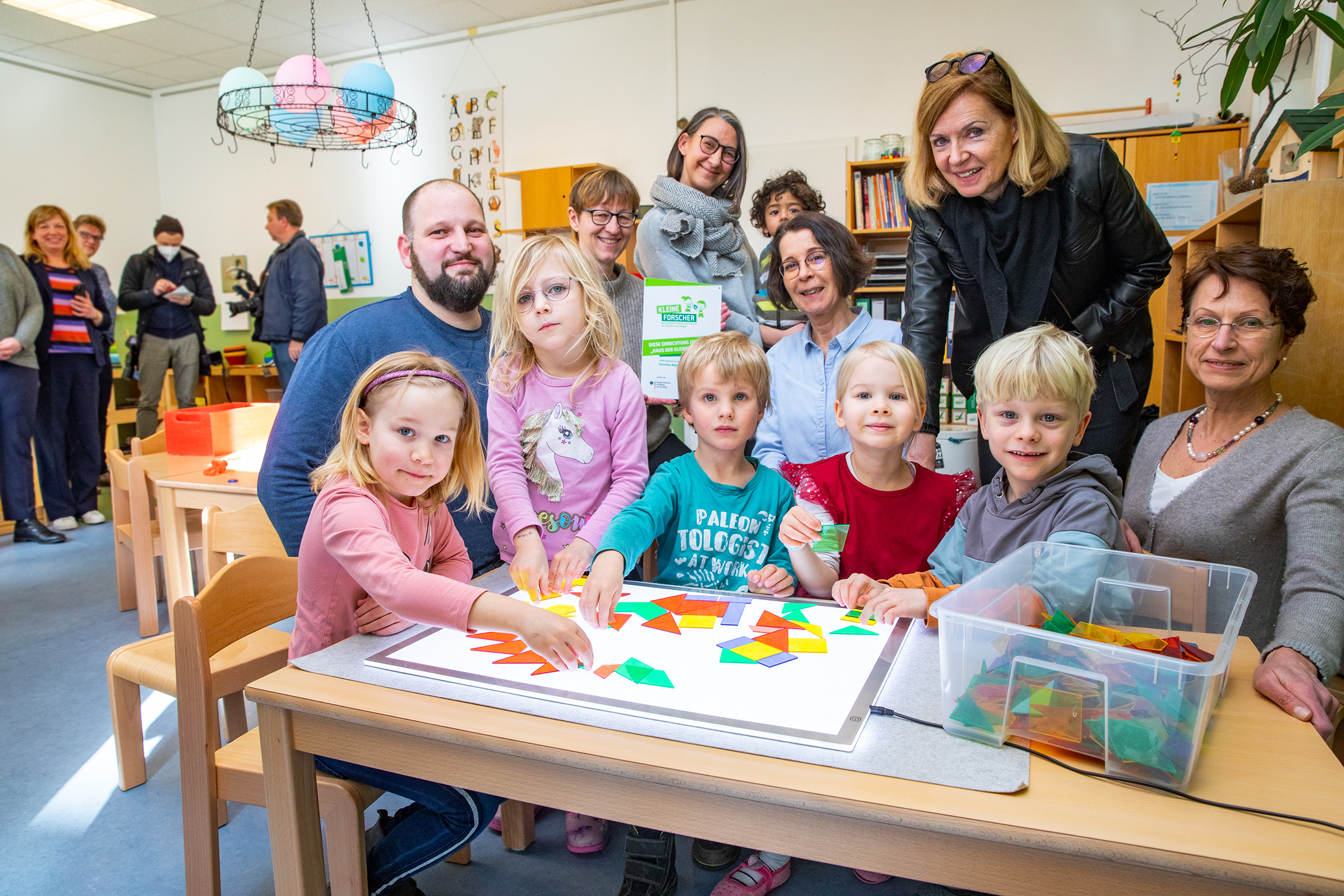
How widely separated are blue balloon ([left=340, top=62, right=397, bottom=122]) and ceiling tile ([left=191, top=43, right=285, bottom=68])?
341 centimetres

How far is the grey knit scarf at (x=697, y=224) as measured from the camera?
7.39 ft

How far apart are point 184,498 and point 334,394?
1.27 metres

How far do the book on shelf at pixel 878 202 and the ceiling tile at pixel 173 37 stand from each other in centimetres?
469

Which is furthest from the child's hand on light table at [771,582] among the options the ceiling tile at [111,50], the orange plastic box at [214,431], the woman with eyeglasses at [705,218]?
the ceiling tile at [111,50]

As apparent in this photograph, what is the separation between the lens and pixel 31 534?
14.0 ft

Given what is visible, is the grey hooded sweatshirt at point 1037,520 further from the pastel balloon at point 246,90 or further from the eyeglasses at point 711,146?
the pastel balloon at point 246,90

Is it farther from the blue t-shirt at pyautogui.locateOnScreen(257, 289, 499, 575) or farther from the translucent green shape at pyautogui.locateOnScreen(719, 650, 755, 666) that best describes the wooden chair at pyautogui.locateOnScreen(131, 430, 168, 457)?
the translucent green shape at pyautogui.locateOnScreen(719, 650, 755, 666)

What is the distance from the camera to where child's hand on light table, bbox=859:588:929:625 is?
1152 millimetres

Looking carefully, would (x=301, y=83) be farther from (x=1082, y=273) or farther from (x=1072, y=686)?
(x=1072, y=686)

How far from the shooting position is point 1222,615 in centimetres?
104

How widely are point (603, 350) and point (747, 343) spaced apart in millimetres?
313

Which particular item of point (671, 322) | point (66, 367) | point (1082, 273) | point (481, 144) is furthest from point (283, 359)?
point (1082, 273)

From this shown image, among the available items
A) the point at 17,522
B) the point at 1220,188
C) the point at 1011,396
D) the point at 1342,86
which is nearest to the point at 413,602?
the point at 1011,396

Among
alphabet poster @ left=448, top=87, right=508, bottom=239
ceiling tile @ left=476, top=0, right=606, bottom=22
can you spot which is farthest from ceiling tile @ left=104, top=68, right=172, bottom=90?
ceiling tile @ left=476, top=0, right=606, bottom=22
